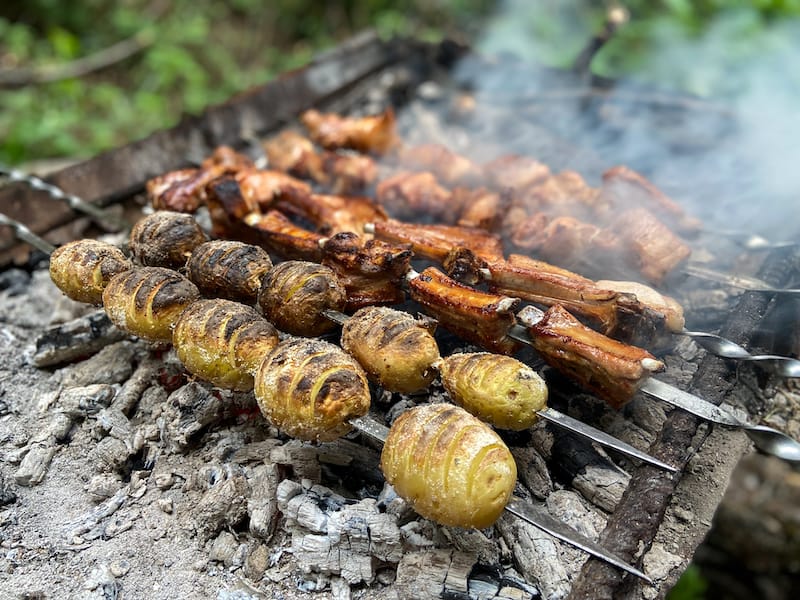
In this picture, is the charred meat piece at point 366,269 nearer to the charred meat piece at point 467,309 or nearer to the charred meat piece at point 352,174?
the charred meat piece at point 467,309

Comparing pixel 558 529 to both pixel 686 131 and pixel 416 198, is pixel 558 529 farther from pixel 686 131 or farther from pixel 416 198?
pixel 686 131

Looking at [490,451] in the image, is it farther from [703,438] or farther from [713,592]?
[713,592]

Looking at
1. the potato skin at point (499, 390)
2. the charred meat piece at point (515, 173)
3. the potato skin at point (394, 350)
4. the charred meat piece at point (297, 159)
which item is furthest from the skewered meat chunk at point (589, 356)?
the charred meat piece at point (297, 159)

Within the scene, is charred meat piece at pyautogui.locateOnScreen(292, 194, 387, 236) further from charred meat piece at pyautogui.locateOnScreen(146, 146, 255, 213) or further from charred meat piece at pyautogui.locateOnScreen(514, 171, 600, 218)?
charred meat piece at pyautogui.locateOnScreen(514, 171, 600, 218)

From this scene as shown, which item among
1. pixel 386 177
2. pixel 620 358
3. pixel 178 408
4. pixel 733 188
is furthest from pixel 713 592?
pixel 178 408

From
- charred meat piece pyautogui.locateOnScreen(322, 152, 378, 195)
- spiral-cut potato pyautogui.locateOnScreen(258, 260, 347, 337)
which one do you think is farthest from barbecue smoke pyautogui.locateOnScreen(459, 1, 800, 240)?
spiral-cut potato pyautogui.locateOnScreen(258, 260, 347, 337)

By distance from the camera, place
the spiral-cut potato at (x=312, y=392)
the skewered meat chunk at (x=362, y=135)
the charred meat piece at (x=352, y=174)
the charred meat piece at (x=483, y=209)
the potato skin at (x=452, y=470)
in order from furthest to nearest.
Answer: the skewered meat chunk at (x=362, y=135) < the charred meat piece at (x=352, y=174) < the charred meat piece at (x=483, y=209) < the spiral-cut potato at (x=312, y=392) < the potato skin at (x=452, y=470)

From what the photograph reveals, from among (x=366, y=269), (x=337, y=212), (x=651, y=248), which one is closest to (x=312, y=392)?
(x=366, y=269)
